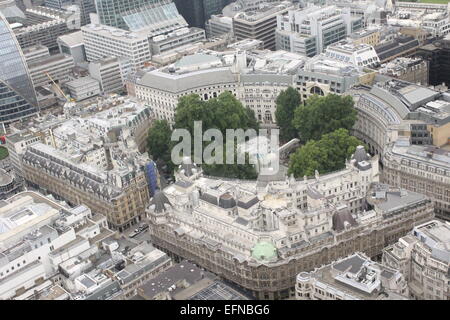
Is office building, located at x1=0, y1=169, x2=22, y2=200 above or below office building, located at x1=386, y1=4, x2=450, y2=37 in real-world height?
below

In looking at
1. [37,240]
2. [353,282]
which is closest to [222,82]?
[37,240]

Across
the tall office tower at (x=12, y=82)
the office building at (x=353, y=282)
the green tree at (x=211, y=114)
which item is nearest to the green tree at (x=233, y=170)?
the green tree at (x=211, y=114)

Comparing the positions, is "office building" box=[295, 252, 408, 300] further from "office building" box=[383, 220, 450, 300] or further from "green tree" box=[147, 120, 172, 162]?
"green tree" box=[147, 120, 172, 162]

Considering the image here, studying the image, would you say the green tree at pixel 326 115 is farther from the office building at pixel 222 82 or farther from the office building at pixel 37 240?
the office building at pixel 37 240

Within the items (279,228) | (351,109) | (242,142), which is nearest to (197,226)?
(279,228)

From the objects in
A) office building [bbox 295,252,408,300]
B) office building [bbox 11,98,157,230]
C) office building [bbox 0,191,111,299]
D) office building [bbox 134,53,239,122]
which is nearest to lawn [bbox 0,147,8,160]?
office building [bbox 11,98,157,230]

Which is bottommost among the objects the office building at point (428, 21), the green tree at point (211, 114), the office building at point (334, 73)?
the green tree at point (211, 114)
